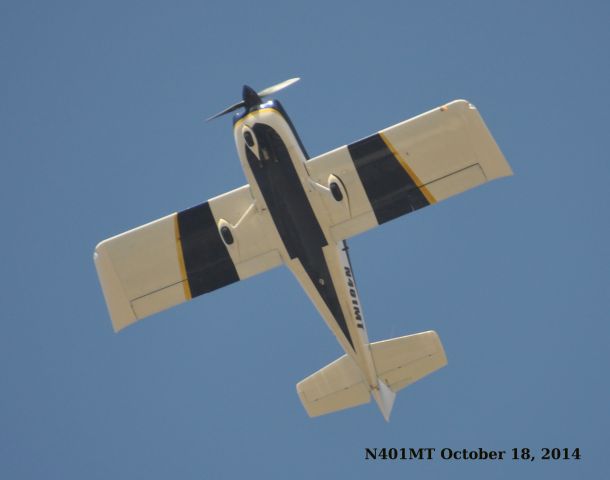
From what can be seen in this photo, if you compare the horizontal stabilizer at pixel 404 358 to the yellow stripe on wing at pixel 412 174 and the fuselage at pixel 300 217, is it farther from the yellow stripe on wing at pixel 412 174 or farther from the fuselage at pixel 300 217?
the yellow stripe on wing at pixel 412 174

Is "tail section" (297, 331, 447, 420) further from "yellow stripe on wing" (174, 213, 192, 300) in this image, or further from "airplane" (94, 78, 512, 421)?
"yellow stripe on wing" (174, 213, 192, 300)

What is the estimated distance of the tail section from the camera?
20.6 metres

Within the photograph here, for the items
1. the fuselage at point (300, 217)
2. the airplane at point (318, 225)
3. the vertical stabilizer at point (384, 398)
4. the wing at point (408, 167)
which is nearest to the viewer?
the fuselage at point (300, 217)

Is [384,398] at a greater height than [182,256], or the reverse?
[182,256]

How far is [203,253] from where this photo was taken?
20.2m

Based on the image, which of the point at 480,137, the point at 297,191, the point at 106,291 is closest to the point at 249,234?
the point at 297,191

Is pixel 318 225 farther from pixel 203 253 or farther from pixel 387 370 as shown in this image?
pixel 387 370

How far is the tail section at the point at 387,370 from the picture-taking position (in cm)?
2062

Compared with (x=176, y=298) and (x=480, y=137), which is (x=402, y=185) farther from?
(x=176, y=298)

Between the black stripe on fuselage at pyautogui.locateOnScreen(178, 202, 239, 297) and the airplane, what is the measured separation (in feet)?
0.07

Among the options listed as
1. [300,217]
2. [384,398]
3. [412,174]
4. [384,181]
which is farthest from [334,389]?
[412,174]

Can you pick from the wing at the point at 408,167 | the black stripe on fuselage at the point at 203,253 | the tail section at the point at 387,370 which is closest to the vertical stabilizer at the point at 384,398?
the tail section at the point at 387,370

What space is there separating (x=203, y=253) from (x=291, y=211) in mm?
2349

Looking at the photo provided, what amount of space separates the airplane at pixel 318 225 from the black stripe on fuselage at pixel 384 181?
0.07ft
